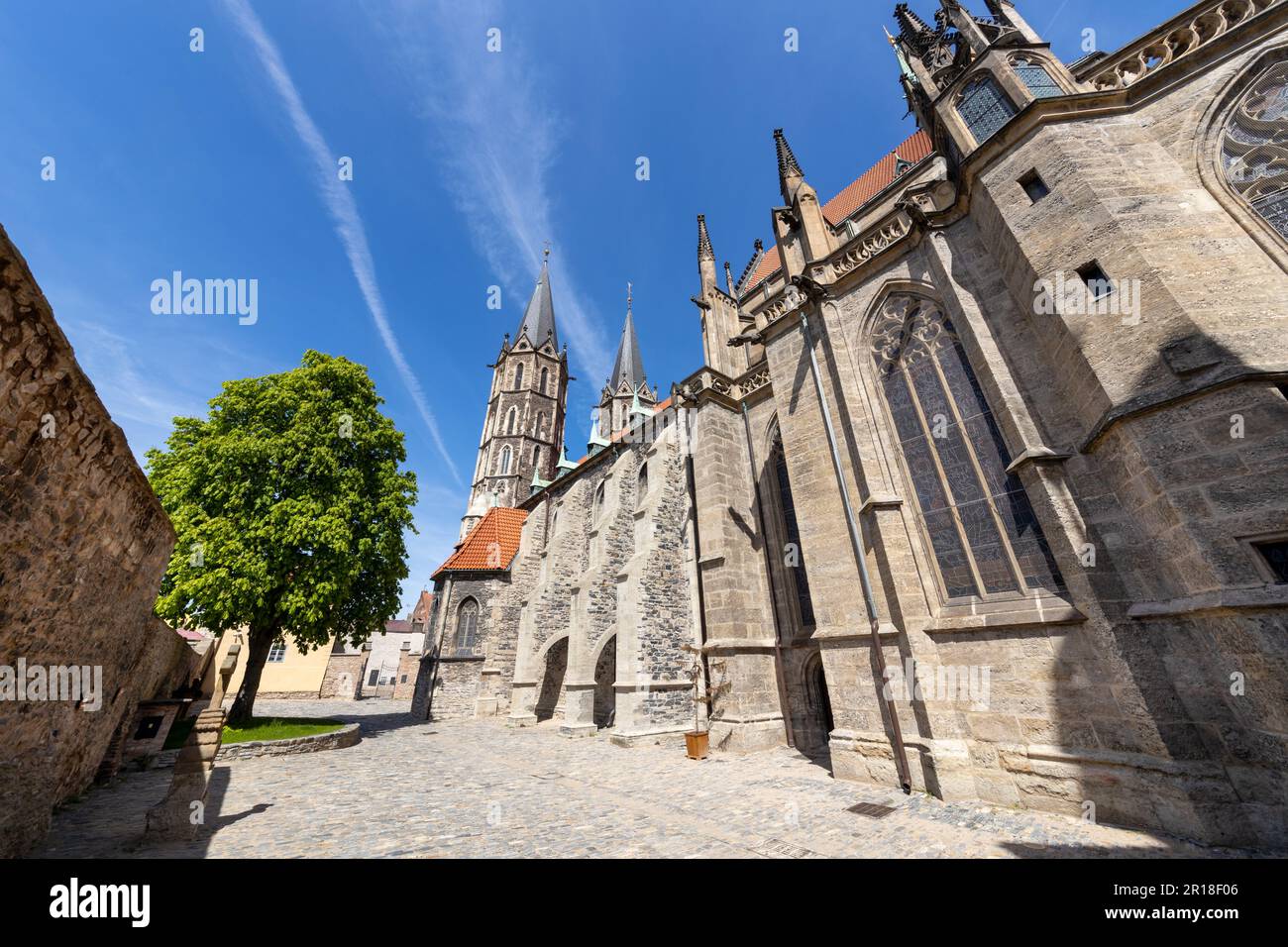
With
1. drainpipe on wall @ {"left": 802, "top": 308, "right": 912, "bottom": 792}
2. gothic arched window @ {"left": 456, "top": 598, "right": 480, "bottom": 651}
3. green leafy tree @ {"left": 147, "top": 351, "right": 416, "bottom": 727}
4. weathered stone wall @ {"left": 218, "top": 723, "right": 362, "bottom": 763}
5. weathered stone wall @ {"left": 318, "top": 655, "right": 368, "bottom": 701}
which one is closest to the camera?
drainpipe on wall @ {"left": 802, "top": 308, "right": 912, "bottom": 792}

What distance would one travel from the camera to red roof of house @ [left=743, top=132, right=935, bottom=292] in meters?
16.1

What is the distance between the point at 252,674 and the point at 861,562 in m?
15.4

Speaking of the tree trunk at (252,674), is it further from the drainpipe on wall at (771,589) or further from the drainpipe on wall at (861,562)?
the drainpipe on wall at (861,562)

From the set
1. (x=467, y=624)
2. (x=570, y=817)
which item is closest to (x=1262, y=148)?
(x=570, y=817)

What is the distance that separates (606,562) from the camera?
1634 cm

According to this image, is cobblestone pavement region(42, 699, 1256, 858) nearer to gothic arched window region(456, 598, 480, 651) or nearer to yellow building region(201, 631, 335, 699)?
gothic arched window region(456, 598, 480, 651)

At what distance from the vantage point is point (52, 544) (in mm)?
4121

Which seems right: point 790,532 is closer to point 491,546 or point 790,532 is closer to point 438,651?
point 438,651

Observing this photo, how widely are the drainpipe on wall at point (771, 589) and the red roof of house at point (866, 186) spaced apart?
7.08m

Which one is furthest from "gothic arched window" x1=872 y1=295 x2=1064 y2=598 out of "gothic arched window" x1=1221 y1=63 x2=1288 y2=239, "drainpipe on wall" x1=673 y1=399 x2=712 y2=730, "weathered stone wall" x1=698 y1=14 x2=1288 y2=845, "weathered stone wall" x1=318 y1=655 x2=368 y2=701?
"weathered stone wall" x1=318 y1=655 x2=368 y2=701

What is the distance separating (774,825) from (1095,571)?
16.5 ft

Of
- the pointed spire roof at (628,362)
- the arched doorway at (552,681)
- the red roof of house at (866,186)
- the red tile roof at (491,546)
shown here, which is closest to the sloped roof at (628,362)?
the pointed spire roof at (628,362)

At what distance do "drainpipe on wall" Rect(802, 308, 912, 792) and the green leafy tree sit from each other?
469 inches

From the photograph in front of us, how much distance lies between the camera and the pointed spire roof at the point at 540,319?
41.6m
